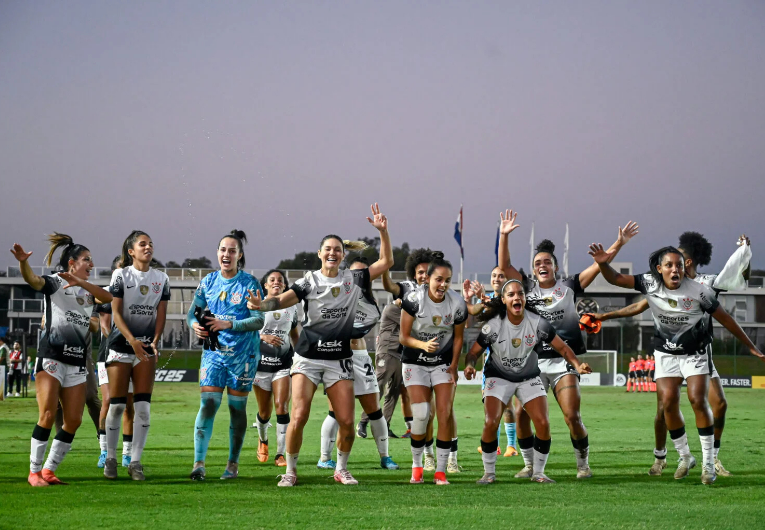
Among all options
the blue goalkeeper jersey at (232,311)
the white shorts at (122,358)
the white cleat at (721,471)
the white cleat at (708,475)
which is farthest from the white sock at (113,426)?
the white cleat at (721,471)

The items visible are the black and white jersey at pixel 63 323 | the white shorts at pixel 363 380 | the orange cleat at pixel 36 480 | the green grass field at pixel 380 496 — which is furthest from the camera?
the white shorts at pixel 363 380

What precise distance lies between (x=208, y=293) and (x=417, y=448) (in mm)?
2653

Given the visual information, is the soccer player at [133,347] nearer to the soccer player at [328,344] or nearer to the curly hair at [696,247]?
the soccer player at [328,344]

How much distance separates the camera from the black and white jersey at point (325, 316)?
868 cm

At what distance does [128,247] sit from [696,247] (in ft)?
20.6

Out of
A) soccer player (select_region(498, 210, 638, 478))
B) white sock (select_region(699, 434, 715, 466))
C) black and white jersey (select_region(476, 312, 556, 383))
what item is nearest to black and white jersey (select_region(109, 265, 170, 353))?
black and white jersey (select_region(476, 312, 556, 383))

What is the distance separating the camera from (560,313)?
31.8 ft

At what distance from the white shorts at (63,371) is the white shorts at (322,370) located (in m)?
2.07

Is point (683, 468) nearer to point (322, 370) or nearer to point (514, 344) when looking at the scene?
point (514, 344)

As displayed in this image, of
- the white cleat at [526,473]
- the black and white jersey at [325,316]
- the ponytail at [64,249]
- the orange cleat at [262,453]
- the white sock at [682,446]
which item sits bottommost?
the orange cleat at [262,453]

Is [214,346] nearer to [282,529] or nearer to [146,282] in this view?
[146,282]

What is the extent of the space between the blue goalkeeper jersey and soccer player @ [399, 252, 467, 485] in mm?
1552

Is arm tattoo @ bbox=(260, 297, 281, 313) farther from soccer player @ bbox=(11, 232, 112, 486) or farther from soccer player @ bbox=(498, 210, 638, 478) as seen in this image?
soccer player @ bbox=(498, 210, 638, 478)

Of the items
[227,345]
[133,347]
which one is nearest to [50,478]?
[133,347]
